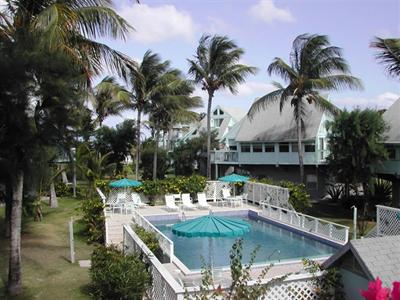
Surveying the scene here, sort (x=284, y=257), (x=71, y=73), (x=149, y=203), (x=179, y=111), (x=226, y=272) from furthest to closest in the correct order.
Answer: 1. (x=179, y=111)
2. (x=149, y=203)
3. (x=284, y=257)
4. (x=226, y=272)
5. (x=71, y=73)

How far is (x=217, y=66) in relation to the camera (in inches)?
1157

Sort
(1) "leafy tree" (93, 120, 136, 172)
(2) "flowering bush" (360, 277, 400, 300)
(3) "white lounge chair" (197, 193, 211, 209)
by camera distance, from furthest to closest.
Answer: (1) "leafy tree" (93, 120, 136, 172), (3) "white lounge chair" (197, 193, 211, 209), (2) "flowering bush" (360, 277, 400, 300)

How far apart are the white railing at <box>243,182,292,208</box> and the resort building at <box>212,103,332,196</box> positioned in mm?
8353

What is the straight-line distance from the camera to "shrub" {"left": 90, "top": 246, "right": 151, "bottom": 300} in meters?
8.12

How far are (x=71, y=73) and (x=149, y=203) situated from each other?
14203mm

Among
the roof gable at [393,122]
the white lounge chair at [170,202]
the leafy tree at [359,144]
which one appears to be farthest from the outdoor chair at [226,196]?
the roof gable at [393,122]

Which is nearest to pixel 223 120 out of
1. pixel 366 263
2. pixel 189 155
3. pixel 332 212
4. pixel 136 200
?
pixel 189 155

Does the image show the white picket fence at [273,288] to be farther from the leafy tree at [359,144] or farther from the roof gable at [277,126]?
the roof gable at [277,126]

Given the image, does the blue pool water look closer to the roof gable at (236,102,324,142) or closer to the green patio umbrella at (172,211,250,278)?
the green patio umbrella at (172,211,250,278)

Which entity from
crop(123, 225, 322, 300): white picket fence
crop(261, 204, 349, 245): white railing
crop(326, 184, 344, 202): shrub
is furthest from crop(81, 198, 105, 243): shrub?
crop(326, 184, 344, 202): shrub

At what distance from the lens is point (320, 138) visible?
3092cm

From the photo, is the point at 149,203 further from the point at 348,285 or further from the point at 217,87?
the point at 348,285

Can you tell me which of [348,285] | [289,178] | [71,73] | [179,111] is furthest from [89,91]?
[289,178]

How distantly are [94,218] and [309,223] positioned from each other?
8.57 meters
